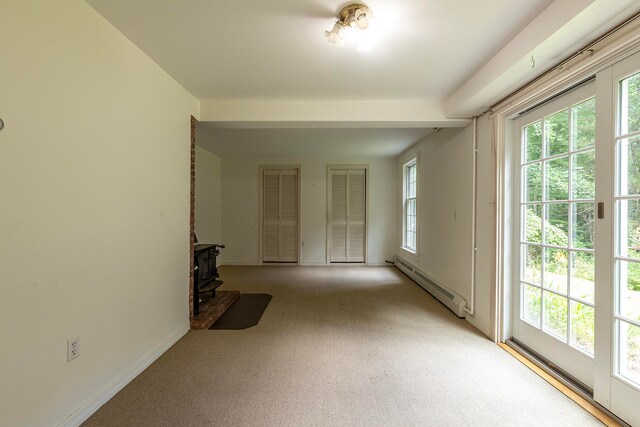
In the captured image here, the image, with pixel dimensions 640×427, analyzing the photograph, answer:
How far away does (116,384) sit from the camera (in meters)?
1.79

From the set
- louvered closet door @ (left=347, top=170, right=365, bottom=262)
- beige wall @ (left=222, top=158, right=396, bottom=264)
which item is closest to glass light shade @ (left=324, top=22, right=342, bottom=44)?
beige wall @ (left=222, top=158, right=396, bottom=264)

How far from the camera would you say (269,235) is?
611 centimetres

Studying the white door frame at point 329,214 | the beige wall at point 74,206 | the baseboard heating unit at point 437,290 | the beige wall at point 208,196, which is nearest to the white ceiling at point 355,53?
A: the beige wall at point 74,206

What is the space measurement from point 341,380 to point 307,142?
142 inches

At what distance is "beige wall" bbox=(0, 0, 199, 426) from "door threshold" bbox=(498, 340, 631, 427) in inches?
112

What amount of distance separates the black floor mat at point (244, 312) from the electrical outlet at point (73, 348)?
140cm

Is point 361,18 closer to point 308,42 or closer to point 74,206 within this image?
point 308,42

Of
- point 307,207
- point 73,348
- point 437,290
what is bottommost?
point 437,290

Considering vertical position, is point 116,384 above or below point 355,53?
below

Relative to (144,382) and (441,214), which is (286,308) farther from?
(441,214)

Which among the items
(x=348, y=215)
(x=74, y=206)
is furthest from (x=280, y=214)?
(x=74, y=206)

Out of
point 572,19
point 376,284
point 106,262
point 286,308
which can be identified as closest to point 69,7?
point 106,262

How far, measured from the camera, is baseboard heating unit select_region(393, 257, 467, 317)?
121 inches

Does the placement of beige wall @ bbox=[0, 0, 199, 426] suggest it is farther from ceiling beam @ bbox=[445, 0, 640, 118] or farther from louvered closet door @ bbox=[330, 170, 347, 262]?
louvered closet door @ bbox=[330, 170, 347, 262]
